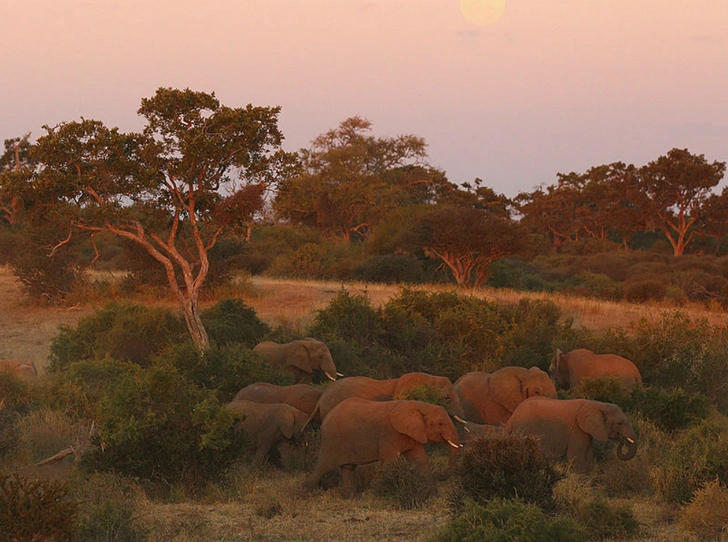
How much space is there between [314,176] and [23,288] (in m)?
30.9

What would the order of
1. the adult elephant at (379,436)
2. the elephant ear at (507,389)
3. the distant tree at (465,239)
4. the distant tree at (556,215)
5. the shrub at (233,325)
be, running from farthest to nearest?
the distant tree at (556,215) < the distant tree at (465,239) < the shrub at (233,325) < the elephant ear at (507,389) < the adult elephant at (379,436)

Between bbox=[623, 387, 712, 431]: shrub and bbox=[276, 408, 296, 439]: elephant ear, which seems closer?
bbox=[276, 408, 296, 439]: elephant ear

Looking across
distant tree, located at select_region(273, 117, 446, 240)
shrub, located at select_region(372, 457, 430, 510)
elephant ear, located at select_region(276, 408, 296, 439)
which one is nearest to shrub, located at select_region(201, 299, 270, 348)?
elephant ear, located at select_region(276, 408, 296, 439)

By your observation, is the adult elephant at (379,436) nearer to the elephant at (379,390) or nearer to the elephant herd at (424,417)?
the elephant herd at (424,417)

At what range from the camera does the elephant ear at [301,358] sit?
14.2m

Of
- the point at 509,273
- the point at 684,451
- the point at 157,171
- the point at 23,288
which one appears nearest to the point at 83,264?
the point at 23,288

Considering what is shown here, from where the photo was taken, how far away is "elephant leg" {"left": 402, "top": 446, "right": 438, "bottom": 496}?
888 cm

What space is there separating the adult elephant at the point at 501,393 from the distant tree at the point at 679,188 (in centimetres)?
4510

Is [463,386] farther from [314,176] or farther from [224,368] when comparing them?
[314,176]

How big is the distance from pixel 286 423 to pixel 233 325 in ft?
Answer: 24.6

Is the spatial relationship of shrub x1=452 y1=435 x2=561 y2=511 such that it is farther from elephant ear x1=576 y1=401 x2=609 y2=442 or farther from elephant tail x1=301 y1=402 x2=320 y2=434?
elephant tail x1=301 y1=402 x2=320 y2=434

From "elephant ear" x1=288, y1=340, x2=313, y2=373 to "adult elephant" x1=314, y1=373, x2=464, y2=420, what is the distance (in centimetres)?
319

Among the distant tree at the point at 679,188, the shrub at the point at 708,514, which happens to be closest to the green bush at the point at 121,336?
the shrub at the point at 708,514

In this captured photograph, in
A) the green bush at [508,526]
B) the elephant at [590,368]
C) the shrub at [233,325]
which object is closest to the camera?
the green bush at [508,526]
